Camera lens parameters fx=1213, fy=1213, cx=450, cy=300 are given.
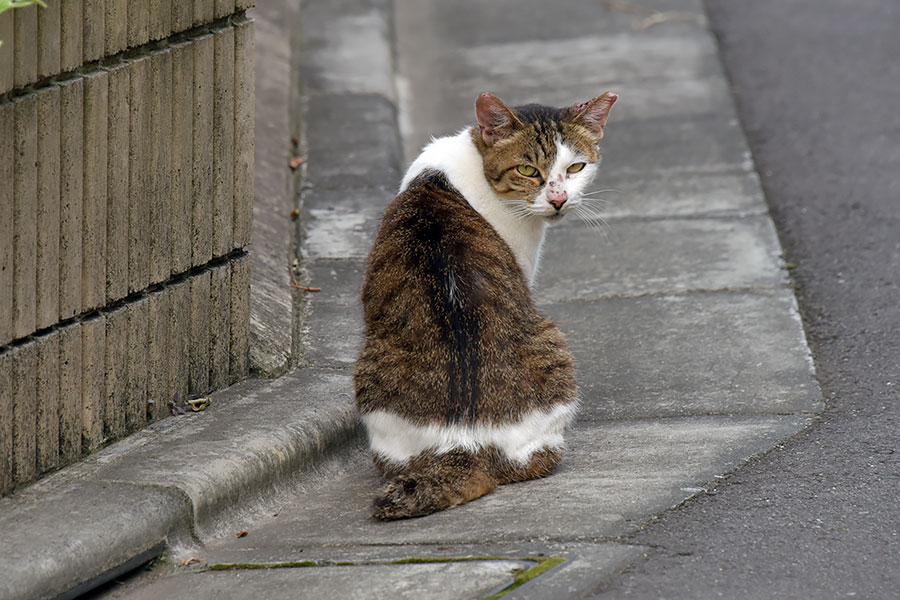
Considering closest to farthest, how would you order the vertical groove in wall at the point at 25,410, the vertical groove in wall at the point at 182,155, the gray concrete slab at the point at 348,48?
the vertical groove in wall at the point at 25,410
the vertical groove in wall at the point at 182,155
the gray concrete slab at the point at 348,48

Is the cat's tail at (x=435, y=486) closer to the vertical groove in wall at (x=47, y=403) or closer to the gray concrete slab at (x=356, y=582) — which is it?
the gray concrete slab at (x=356, y=582)

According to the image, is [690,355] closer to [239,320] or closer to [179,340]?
[239,320]

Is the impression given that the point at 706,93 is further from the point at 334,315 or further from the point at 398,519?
the point at 398,519

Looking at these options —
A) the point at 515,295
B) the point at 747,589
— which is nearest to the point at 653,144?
the point at 515,295

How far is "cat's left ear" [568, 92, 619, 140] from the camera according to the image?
439 centimetres

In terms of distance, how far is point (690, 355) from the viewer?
502 cm

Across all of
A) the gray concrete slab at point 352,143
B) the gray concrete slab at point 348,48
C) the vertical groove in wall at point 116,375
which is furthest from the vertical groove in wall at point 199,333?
the gray concrete slab at point 348,48

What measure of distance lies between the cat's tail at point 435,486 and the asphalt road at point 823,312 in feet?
1.91

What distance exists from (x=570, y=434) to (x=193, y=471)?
1.44 meters

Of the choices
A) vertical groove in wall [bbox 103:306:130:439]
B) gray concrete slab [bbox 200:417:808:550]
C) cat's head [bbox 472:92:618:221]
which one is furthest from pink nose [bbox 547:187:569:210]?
vertical groove in wall [bbox 103:306:130:439]

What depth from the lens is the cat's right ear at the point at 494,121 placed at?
426 cm

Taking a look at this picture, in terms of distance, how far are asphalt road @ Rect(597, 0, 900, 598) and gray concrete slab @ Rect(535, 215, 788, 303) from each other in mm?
174

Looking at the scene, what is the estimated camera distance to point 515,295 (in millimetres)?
4047

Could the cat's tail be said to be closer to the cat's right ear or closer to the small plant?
the cat's right ear
